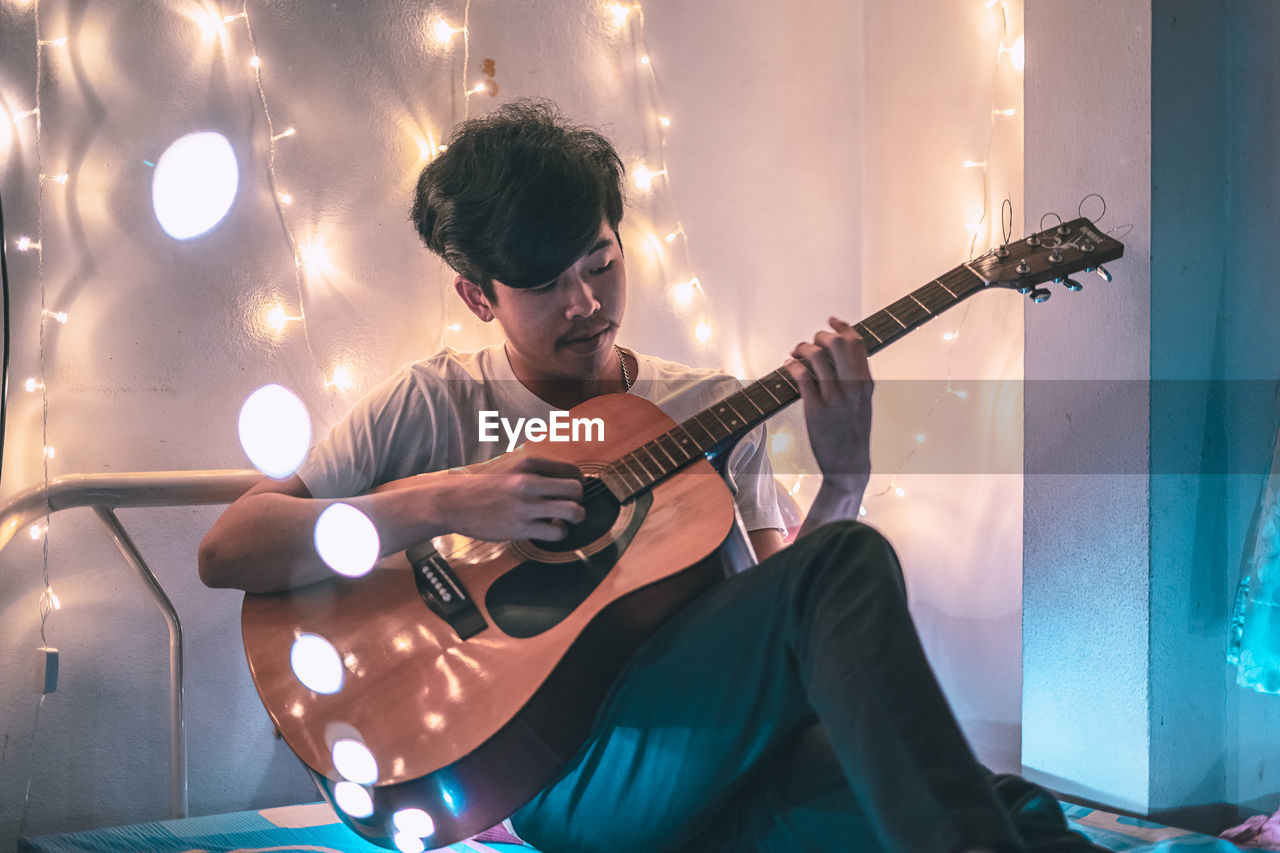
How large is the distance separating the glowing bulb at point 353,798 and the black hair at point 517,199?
25.6 inches

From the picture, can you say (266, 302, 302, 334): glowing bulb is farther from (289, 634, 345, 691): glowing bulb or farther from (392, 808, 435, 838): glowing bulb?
(392, 808, 435, 838): glowing bulb

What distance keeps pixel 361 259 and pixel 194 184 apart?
261mm

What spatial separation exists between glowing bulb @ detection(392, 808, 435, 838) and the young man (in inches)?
4.2

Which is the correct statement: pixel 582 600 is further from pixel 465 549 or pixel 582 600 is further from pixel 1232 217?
pixel 1232 217

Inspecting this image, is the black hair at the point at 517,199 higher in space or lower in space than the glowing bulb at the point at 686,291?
higher

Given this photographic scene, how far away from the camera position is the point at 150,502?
3.86 feet

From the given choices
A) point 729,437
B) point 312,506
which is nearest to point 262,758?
point 312,506

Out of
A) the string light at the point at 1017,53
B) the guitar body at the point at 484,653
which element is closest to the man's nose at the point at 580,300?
the guitar body at the point at 484,653

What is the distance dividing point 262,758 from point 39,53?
1.07 meters

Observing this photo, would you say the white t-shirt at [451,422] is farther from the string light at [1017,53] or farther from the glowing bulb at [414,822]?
the string light at [1017,53]

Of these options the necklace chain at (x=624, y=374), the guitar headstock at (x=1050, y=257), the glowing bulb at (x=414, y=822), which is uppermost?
the guitar headstock at (x=1050, y=257)

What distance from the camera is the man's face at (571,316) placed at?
3.84 ft

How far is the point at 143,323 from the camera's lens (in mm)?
1279

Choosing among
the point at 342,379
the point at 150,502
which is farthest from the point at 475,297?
the point at 150,502
